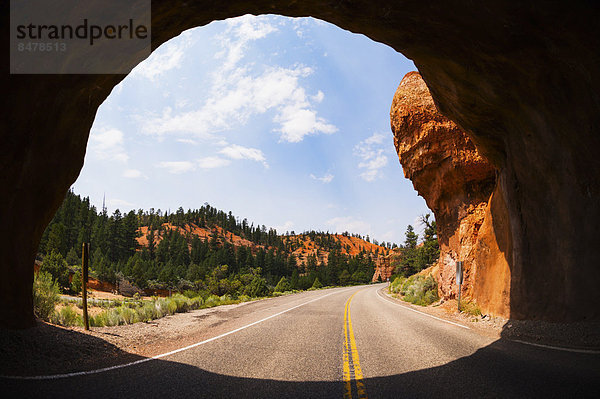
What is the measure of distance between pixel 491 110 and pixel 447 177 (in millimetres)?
11524

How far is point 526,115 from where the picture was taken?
8.34 metres

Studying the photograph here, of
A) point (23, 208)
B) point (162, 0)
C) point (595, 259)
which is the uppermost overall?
point (162, 0)

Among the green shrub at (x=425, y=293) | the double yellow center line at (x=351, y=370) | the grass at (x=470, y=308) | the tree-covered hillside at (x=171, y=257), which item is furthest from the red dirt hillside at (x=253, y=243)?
the double yellow center line at (x=351, y=370)

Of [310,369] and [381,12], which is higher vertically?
[381,12]

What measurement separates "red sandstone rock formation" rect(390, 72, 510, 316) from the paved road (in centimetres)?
882

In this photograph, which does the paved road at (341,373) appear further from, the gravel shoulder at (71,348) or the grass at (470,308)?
the grass at (470,308)

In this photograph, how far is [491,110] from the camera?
9336mm

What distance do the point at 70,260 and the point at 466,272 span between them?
70820 mm

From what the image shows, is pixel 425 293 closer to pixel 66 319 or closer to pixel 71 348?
pixel 66 319

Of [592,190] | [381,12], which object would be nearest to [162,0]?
[381,12]

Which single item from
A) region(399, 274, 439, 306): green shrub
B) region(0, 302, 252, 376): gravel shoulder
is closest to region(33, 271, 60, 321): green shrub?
region(0, 302, 252, 376): gravel shoulder

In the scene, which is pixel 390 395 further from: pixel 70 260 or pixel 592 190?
pixel 70 260

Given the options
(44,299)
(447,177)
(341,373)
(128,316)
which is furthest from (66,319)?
(447,177)

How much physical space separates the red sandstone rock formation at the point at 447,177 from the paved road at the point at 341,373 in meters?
8.82
